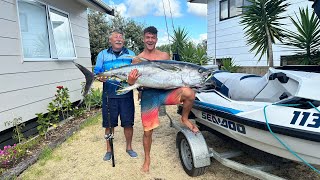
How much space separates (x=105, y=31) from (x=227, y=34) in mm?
15238

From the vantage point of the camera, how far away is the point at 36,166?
3.89 meters

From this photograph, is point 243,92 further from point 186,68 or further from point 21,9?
point 21,9

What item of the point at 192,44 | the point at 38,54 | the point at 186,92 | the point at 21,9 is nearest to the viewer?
the point at 186,92

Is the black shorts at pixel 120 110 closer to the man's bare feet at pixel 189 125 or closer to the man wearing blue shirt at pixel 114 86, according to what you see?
the man wearing blue shirt at pixel 114 86

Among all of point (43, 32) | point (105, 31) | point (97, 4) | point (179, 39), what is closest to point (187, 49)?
point (179, 39)

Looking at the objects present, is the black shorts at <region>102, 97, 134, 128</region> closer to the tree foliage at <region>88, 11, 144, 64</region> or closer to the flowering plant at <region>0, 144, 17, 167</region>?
the flowering plant at <region>0, 144, 17, 167</region>

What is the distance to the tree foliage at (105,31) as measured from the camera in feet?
73.9

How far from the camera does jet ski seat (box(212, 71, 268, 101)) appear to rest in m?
3.04

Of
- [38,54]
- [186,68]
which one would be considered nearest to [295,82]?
[186,68]

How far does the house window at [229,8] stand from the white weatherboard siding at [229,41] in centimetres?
20

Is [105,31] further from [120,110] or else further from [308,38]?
[120,110]

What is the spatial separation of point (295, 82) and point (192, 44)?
334 inches

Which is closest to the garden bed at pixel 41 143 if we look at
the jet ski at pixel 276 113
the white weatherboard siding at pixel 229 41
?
the jet ski at pixel 276 113

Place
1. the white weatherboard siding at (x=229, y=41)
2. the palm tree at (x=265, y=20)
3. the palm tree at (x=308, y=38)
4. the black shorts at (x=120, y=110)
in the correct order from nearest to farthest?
the black shorts at (x=120, y=110), the palm tree at (x=308, y=38), the palm tree at (x=265, y=20), the white weatherboard siding at (x=229, y=41)
